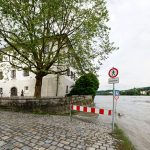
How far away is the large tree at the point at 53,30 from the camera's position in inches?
516

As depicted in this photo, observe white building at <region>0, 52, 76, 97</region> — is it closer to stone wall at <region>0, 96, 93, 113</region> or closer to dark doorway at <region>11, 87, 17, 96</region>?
dark doorway at <region>11, 87, 17, 96</region>

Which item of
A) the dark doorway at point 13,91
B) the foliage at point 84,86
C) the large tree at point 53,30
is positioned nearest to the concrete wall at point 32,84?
the dark doorway at point 13,91

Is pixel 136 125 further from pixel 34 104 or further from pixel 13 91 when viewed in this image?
pixel 13 91

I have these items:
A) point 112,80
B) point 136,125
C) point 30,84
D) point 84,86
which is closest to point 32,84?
point 30,84

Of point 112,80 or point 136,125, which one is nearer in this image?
point 112,80

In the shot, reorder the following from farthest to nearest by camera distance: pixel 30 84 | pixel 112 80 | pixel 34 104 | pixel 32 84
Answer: pixel 30 84
pixel 32 84
pixel 34 104
pixel 112 80

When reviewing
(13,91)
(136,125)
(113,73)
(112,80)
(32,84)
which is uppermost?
(32,84)

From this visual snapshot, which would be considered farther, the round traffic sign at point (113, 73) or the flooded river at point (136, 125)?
the round traffic sign at point (113, 73)

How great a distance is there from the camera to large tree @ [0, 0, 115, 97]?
13.1 metres

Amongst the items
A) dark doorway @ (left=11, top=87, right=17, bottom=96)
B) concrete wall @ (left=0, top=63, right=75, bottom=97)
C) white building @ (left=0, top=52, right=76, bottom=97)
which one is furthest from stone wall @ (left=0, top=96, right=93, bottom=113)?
dark doorway @ (left=11, top=87, right=17, bottom=96)

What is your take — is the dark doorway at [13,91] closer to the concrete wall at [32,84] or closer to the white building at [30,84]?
the white building at [30,84]

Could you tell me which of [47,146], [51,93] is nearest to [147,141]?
[47,146]

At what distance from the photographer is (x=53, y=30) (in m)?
16.0

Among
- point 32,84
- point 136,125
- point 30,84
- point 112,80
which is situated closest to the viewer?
point 112,80
